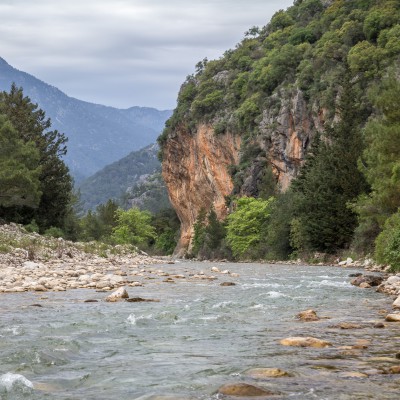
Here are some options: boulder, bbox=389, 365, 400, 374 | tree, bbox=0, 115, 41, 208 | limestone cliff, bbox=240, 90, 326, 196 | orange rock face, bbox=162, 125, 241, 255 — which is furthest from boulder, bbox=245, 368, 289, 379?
orange rock face, bbox=162, 125, 241, 255

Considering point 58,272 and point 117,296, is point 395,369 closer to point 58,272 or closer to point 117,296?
point 117,296

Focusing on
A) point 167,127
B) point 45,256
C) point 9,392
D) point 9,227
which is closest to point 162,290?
point 9,392

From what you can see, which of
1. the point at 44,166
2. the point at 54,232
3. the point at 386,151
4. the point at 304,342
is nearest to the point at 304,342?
the point at 304,342

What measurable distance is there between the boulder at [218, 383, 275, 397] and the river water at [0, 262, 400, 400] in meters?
0.13

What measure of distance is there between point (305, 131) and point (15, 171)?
38586 mm

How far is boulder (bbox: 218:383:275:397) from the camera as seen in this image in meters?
6.15

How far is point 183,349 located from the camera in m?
8.66

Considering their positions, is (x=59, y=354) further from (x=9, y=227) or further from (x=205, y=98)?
(x=205, y=98)

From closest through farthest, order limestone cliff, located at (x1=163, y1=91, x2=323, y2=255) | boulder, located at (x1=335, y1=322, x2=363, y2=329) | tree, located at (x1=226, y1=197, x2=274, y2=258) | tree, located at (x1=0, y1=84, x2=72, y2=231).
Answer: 1. boulder, located at (x1=335, y1=322, x2=363, y2=329)
2. tree, located at (x1=0, y1=84, x2=72, y2=231)
3. tree, located at (x1=226, y1=197, x2=274, y2=258)
4. limestone cliff, located at (x1=163, y1=91, x2=323, y2=255)

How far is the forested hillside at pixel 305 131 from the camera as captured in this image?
32559mm

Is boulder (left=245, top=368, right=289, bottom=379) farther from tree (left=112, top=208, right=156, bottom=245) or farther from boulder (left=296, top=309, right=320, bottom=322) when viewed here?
tree (left=112, top=208, right=156, bottom=245)

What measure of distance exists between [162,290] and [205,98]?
80.3m

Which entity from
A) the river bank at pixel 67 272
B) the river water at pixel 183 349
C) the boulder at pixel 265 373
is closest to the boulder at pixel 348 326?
the river water at pixel 183 349

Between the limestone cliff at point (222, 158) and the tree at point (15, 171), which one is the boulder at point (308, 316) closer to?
the tree at point (15, 171)
